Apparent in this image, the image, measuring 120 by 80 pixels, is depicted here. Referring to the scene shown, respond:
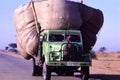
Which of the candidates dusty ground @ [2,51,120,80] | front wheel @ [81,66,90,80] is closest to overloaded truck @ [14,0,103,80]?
front wheel @ [81,66,90,80]

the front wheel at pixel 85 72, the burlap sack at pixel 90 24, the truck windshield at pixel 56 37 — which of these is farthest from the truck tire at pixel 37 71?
the front wheel at pixel 85 72

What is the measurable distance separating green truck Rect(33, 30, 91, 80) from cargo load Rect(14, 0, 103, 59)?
96 cm

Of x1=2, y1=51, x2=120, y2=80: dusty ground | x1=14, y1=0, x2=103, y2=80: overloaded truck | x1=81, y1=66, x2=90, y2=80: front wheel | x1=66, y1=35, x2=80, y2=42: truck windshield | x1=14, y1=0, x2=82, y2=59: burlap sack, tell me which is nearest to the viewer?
x1=14, y1=0, x2=103, y2=80: overloaded truck

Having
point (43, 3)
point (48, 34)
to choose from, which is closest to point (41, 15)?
point (43, 3)

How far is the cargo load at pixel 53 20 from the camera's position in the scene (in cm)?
2332

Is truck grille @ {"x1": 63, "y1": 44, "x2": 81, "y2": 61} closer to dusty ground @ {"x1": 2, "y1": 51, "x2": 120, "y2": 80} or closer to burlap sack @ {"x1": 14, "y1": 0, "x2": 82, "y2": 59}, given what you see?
burlap sack @ {"x1": 14, "y1": 0, "x2": 82, "y2": 59}

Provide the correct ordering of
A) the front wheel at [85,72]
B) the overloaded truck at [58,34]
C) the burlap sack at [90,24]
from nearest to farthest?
1. the overloaded truck at [58,34]
2. the front wheel at [85,72]
3. the burlap sack at [90,24]

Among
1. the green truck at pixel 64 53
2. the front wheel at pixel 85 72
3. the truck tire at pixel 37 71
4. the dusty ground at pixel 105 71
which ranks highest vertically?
the green truck at pixel 64 53

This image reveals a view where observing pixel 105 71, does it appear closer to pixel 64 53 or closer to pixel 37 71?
pixel 37 71

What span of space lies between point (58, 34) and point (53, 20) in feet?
4.41

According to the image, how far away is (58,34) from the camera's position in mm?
22266

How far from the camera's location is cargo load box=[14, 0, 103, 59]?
23.3m

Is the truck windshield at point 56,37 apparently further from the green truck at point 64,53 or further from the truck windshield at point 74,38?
the truck windshield at point 74,38

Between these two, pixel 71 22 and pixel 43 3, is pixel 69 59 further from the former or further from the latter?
pixel 43 3
